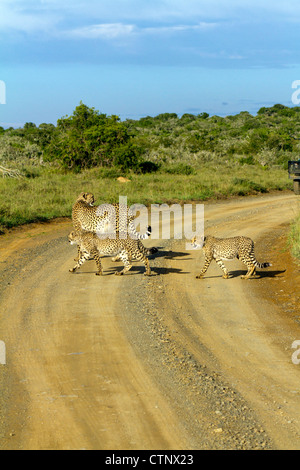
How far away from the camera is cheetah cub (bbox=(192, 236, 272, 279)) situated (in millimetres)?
12055

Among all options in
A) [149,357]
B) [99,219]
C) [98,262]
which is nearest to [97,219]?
[99,219]

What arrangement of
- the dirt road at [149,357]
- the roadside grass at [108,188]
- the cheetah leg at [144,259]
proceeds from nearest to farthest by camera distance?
the dirt road at [149,357] → the cheetah leg at [144,259] → the roadside grass at [108,188]

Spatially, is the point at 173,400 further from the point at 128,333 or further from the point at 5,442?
the point at 128,333

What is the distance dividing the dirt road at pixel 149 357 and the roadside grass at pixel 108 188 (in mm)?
6698

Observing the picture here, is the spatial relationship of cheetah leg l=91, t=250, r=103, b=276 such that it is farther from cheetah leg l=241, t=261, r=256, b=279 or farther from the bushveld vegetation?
the bushveld vegetation

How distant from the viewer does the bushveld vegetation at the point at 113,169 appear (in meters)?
22.9

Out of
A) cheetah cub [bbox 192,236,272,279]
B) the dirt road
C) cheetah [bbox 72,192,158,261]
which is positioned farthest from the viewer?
cheetah [bbox 72,192,158,261]
